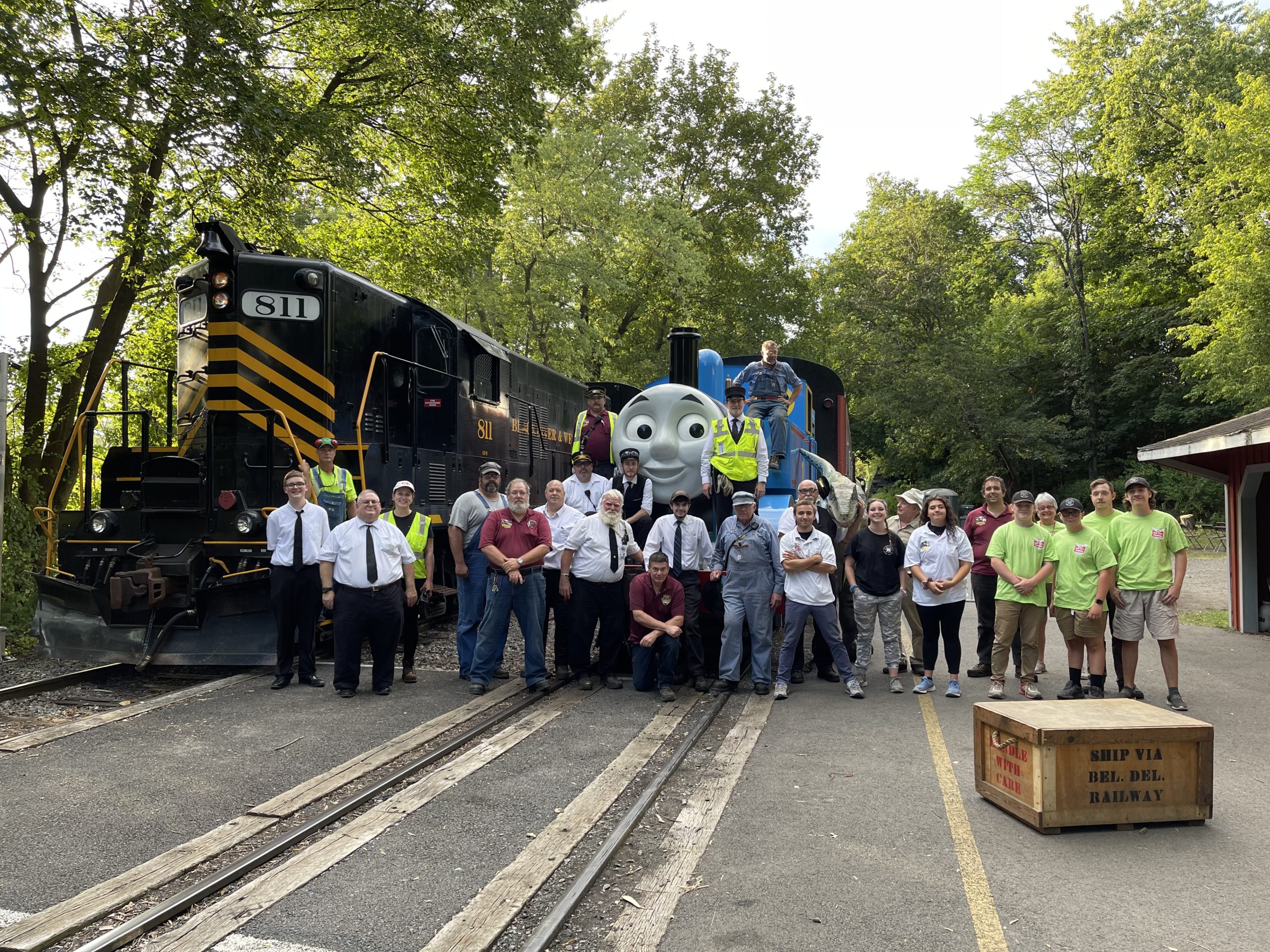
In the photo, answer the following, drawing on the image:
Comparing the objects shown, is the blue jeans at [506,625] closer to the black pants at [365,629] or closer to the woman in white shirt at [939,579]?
the black pants at [365,629]

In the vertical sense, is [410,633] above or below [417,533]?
below

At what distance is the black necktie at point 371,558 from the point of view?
8016 mm

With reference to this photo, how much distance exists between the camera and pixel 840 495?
386 inches

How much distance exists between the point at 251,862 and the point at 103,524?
5.40m

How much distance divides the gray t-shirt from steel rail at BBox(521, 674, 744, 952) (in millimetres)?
3001

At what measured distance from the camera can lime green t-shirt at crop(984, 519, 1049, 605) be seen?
8062 millimetres

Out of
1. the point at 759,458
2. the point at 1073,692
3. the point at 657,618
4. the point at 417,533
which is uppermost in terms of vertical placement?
the point at 759,458

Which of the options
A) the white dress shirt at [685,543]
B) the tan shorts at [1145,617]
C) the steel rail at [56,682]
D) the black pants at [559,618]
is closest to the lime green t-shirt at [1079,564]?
the tan shorts at [1145,617]

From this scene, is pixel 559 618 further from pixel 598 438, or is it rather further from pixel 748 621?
pixel 598 438

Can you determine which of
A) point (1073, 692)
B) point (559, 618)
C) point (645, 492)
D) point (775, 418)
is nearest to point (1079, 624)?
point (1073, 692)

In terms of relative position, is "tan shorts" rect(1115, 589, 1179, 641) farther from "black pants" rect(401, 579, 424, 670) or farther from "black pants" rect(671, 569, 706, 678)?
"black pants" rect(401, 579, 424, 670)

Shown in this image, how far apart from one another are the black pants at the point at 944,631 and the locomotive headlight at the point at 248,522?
5994 millimetres

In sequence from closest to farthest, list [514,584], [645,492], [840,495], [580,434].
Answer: [514,584] → [645,492] → [840,495] → [580,434]

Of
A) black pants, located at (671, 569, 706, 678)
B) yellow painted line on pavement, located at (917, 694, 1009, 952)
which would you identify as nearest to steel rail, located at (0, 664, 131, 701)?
black pants, located at (671, 569, 706, 678)
